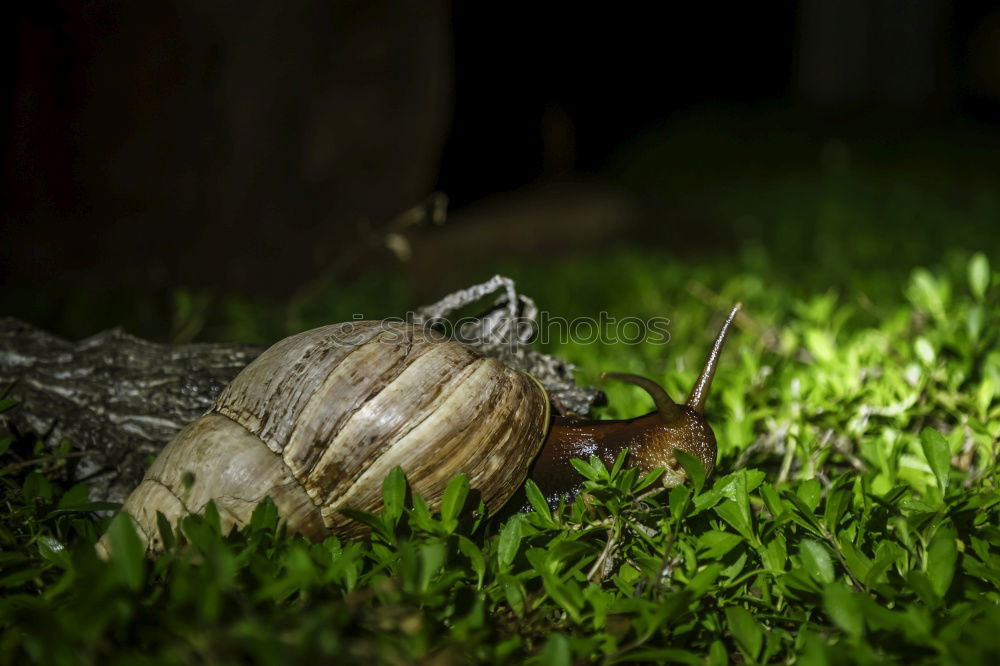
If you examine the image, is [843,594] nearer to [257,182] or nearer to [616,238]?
[257,182]

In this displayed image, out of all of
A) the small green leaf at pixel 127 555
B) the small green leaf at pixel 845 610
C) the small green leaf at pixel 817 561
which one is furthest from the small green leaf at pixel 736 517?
the small green leaf at pixel 127 555

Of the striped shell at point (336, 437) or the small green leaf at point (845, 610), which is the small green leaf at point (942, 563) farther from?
the striped shell at point (336, 437)

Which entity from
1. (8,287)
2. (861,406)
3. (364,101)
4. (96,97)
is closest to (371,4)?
(364,101)

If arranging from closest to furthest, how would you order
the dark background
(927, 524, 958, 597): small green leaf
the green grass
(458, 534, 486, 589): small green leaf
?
the green grass
(927, 524, 958, 597): small green leaf
(458, 534, 486, 589): small green leaf
the dark background

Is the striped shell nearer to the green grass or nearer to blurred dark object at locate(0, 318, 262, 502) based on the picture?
the green grass

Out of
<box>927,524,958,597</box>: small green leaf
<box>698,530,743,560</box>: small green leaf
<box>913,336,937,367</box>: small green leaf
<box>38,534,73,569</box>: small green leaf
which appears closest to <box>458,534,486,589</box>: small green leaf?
<box>698,530,743,560</box>: small green leaf

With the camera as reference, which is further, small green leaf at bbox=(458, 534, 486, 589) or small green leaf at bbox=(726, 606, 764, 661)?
small green leaf at bbox=(458, 534, 486, 589)

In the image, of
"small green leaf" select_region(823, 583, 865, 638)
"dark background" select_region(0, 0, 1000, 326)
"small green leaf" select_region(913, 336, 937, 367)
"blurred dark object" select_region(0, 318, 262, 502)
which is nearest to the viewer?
"small green leaf" select_region(823, 583, 865, 638)
